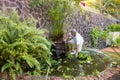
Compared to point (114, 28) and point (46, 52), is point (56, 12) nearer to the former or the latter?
point (46, 52)

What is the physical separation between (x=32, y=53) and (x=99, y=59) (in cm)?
320

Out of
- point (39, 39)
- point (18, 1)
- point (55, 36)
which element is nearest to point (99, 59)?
point (55, 36)

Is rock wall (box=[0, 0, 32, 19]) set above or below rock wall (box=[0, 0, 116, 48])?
above

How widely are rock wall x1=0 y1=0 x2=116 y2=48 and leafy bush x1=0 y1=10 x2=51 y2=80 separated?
4.29 feet

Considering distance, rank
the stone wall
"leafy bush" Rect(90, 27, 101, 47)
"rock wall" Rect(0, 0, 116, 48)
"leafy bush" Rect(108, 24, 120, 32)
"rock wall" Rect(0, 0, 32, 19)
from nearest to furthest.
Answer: "rock wall" Rect(0, 0, 32, 19) → "rock wall" Rect(0, 0, 116, 48) → the stone wall → "leafy bush" Rect(90, 27, 101, 47) → "leafy bush" Rect(108, 24, 120, 32)

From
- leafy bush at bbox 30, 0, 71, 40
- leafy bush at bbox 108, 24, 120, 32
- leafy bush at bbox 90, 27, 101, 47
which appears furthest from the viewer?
leafy bush at bbox 108, 24, 120, 32

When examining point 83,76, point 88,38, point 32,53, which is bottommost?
point 88,38

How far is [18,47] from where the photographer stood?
271 inches

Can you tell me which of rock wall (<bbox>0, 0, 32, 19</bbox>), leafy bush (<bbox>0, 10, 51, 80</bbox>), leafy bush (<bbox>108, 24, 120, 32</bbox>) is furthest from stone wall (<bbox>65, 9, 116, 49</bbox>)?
leafy bush (<bbox>0, 10, 51, 80</bbox>)

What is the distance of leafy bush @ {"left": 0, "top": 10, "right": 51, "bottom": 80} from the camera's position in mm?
6777

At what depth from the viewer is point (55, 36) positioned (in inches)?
388

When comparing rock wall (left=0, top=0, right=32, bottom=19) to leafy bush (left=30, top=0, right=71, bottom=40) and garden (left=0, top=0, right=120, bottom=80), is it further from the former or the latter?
leafy bush (left=30, top=0, right=71, bottom=40)

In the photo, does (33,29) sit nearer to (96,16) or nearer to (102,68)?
(102,68)

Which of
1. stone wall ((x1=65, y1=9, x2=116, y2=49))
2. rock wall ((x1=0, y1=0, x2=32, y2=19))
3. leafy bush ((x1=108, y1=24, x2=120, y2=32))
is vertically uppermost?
rock wall ((x1=0, y1=0, x2=32, y2=19))
